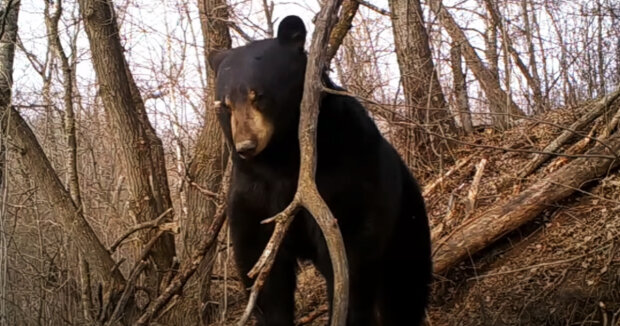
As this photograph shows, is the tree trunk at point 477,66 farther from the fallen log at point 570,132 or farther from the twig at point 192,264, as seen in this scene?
the twig at point 192,264

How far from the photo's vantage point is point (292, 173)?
12.2 ft

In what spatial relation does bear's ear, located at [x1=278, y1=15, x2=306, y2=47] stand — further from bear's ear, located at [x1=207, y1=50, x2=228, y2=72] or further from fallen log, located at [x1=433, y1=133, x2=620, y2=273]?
fallen log, located at [x1=433, y1=133, x2=620, y2=273]

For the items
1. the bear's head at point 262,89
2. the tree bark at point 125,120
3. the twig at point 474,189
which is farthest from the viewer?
the twig at point 474,189

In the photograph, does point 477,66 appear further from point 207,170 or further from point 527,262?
point 207,170

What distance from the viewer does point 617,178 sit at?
5938 mm

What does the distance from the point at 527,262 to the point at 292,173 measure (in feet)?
9.30

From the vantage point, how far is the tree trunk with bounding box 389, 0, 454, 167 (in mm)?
8555

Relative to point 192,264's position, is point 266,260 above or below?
above

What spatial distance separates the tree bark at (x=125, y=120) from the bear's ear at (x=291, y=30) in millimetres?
2964

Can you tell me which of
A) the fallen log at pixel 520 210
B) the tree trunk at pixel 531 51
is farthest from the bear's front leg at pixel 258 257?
the tree trunk at pixel 531 51

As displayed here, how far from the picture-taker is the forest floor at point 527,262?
491 cm

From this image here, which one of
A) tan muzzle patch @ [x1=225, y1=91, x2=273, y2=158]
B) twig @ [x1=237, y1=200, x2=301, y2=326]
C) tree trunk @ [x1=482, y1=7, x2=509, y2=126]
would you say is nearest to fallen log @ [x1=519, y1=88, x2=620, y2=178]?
tree trunk @ [x1=482, y1=7, x2=509, y2=126]

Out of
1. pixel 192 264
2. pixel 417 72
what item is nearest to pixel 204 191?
pixel 192 264

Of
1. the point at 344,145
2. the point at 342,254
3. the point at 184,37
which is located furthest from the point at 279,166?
the point at 184,37
